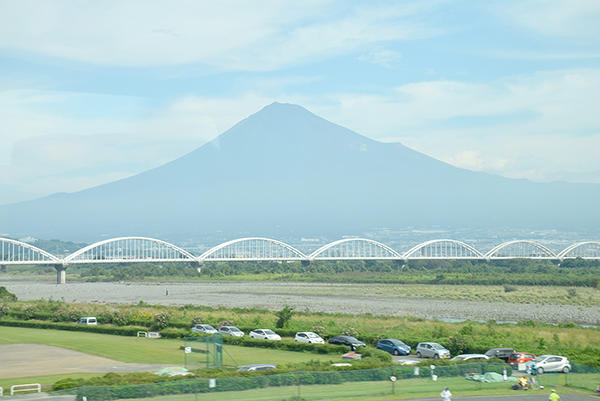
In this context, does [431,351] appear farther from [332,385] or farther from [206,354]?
[206,354]

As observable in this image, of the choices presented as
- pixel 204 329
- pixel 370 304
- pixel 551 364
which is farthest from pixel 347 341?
pixel 370 304

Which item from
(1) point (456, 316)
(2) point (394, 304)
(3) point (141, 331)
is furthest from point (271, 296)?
(3) point (141, 331)

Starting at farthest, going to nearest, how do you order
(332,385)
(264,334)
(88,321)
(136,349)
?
(88,321) < (264,334) < (136,349) < (332,385)

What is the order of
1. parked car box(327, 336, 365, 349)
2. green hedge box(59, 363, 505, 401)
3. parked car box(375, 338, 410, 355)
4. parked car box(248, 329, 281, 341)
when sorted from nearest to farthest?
1. green hedge box(59, 363, 505, 401)
2. parked car box(375, 338, 410, 355)
3. parked car box(327, 336, 365, 349)
4. parked car box(248, 329, 281, 341)

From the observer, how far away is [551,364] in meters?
35.6

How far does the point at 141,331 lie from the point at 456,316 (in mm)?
31882

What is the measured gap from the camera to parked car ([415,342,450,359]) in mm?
39750

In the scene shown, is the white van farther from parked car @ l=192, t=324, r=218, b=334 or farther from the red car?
the red car

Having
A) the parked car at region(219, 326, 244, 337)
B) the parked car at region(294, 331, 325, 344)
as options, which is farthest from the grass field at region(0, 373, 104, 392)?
the parked car at region(294, 331, 325, 344)

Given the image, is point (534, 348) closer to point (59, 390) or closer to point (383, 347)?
point (383, 347)

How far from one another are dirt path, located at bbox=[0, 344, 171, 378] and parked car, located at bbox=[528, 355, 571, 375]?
741 inches

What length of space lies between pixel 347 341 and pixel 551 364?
12.3 meters

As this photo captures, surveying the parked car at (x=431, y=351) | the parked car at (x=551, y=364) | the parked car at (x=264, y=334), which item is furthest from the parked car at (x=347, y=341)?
the parked car at (x=551, y=364)

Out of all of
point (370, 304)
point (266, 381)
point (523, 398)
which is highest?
point (266, 381)
